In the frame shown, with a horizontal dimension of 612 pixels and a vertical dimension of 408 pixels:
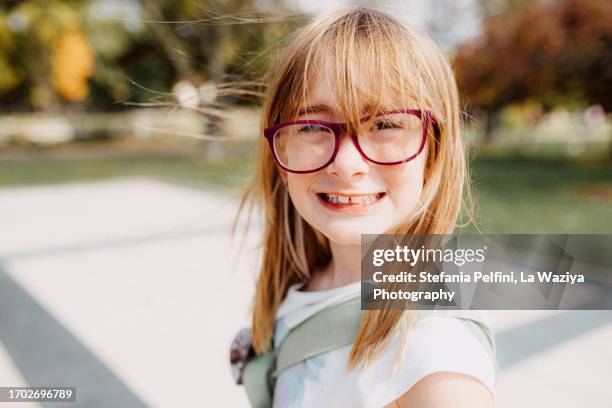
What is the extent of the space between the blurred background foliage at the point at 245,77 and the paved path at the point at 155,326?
466mm

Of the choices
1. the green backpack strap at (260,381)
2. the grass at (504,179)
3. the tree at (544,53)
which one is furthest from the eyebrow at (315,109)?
the tree at (544,53)

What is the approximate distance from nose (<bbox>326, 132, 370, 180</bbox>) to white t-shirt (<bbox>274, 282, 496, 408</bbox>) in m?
0.27

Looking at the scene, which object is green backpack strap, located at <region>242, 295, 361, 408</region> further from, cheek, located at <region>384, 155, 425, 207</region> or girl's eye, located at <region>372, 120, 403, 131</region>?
girl's eye, located at <region>372, 120, 403, 131</region>

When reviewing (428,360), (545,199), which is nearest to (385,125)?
(428,360)

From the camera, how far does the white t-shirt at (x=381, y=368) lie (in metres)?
0.88

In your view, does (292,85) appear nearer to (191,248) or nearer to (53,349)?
(53,349)

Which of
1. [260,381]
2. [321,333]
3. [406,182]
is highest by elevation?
[406,182]

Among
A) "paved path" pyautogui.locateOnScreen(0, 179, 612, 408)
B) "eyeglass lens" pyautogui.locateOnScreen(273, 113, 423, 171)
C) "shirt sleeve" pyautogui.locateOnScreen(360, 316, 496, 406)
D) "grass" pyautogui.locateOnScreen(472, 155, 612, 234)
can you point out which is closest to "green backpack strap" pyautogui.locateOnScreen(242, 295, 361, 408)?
"shirt sleeve" pyautogui.locateOnScreen(360, 316, 496, 406)

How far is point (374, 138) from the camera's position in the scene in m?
0.96

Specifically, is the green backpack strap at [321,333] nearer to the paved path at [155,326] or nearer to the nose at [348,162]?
the nose at [348,162]

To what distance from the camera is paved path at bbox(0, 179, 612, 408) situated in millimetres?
2523

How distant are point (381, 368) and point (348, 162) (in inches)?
14.5

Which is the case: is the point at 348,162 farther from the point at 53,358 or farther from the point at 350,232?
the point at 53,358

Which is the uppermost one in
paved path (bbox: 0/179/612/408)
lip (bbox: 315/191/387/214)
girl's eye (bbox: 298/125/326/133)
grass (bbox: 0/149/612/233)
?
girl's eye (bbox: 298/125/326/133)
